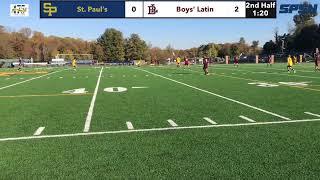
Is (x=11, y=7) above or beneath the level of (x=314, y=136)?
above

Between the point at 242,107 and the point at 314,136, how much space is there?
460cm

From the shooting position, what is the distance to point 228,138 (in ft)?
27.1

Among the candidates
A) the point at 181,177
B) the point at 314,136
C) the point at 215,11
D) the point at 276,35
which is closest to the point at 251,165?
the point at 181,177

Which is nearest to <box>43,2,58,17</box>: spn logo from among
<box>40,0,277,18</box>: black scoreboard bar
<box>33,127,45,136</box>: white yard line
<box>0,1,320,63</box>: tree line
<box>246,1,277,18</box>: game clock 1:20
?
<box>40,0,277,18</box>: black scoreboard bar

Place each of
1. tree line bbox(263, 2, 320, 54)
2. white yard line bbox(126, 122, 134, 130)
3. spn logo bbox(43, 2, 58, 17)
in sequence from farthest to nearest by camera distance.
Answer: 1. tree line bbox(263, 2, 320, 54)
2. spn logo bbox(43, 2, 58, 17)
3. white yard line bbox(126, 122, 134, 130)

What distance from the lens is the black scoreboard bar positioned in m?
41.8

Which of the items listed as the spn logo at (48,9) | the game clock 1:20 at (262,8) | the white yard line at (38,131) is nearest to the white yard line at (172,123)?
the white yard line at (38,131)

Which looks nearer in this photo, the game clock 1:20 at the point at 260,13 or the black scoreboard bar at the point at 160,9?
the game clock 1:20 at the point at 260,13

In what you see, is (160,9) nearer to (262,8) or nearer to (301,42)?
(262,8)

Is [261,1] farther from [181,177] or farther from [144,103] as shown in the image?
[181,177]

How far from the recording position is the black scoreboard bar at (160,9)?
41844mm

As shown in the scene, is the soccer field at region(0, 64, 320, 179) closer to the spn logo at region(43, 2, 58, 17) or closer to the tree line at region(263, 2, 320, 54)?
the spn logo at region(43, 2, 58, 17)

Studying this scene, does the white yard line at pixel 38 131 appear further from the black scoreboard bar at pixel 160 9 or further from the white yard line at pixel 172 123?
the black scoreboard bar at pixel 160 9

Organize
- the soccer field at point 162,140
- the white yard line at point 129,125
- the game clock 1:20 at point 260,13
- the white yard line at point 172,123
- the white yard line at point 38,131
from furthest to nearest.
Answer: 1. the game clock 1:20 at point 260,13
2. the white yard line at point 172,123
3. the white yard line at point 129,125
4. the white yard line at point 38,131
5. the soccer field at point 162,140
